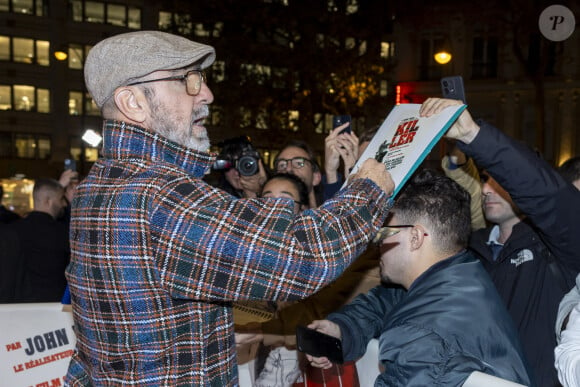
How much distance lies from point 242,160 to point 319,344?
112 inches

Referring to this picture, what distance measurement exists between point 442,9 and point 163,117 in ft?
100.0

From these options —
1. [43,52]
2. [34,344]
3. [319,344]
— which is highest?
[43,52]

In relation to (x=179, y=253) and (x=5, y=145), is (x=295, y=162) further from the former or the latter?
(x=5, y=145)

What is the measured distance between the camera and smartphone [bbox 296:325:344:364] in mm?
2211

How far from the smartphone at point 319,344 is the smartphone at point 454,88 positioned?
103 cm

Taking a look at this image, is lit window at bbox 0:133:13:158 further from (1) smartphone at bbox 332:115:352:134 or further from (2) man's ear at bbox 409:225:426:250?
(2) man's ear at bbox 409:225:426:250

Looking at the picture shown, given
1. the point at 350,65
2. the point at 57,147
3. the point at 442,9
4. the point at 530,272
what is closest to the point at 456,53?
the point at 442,9

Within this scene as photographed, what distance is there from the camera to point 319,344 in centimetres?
221

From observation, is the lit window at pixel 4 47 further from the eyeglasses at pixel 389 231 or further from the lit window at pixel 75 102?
the eyeglasses at pixel 389 231

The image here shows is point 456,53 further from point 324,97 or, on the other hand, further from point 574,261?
point 574,261

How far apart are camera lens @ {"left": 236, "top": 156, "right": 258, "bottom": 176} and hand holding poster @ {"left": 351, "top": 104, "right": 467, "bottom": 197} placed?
9.06 feet

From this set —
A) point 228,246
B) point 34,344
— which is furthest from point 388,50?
point 228,246

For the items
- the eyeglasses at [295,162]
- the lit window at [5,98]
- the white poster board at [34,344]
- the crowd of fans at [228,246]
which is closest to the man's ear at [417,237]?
Answer: the crowd of fans at [228,246]

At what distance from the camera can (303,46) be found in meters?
20.4
